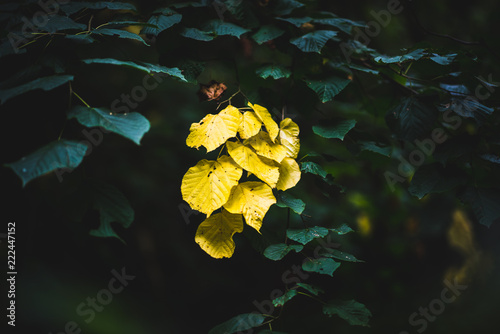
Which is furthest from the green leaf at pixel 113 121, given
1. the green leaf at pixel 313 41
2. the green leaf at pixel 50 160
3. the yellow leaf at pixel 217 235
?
the green leaf at pixel 313 41

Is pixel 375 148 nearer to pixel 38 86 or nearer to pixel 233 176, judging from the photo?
pixel 233 176

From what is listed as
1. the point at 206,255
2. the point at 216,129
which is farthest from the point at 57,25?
the point at 206,255

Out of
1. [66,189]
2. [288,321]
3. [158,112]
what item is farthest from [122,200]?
[288,321]

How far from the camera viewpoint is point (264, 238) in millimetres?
835

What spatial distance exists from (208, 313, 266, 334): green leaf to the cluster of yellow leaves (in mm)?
152

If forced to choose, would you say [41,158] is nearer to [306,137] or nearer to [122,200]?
[122,200]

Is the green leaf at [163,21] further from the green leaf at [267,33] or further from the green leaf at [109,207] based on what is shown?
the green leaf at [109,207]

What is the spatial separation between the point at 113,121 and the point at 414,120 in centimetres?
76

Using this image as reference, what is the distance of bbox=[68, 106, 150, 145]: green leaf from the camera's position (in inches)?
24.2

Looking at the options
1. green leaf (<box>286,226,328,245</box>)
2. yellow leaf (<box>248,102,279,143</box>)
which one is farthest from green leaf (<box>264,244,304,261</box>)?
yellow leaf (<box>248,102,279,143</box>)

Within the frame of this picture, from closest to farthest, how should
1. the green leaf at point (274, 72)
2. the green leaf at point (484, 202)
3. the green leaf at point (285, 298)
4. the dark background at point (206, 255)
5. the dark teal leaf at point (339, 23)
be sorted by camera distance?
the green leaf at point (285, 298) → the green leaf at point (484, 202) → the green leaf at point (274, 72) → the dark teal leaf at point (339, 23) → the dark background at point (206, 255)

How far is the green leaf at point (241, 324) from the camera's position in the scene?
72 centimetres

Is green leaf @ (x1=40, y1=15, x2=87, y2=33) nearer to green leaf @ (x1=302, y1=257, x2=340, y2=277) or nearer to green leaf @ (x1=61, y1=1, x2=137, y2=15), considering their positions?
green leaf @ (x1=61, y1=1, x2=137, y2=15)

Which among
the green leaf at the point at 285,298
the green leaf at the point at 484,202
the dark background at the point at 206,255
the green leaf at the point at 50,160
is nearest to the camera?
the green leaf at the point at 50,160
